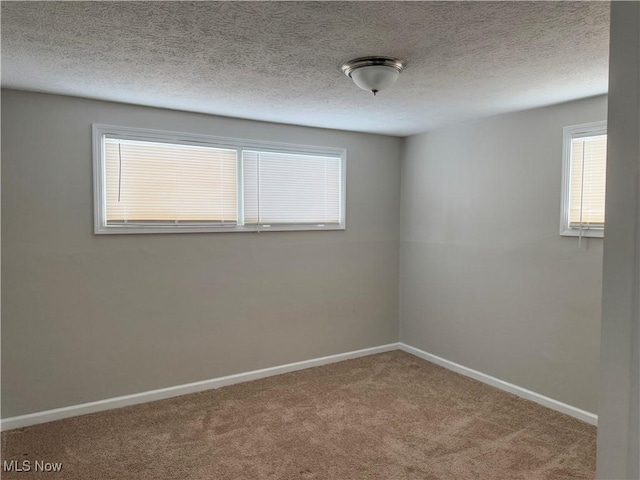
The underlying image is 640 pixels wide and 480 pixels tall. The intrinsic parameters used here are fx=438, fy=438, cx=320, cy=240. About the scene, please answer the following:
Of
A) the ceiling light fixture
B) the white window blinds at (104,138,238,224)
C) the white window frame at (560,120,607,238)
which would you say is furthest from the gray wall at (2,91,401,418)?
the white window frame at (560,120,607,238)

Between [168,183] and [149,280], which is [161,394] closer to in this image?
[149,280]

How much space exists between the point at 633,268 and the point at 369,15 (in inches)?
55.1

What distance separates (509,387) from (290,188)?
2.68 metres

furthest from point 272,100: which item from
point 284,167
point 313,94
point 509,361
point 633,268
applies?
point 509,361

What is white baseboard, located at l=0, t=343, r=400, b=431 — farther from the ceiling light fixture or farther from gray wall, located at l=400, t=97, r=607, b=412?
the ceiling light fixture

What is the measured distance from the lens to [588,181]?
10.6ft

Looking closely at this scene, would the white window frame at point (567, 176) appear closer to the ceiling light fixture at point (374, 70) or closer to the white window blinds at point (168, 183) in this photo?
the ceiling light fixture at point (374, 70)

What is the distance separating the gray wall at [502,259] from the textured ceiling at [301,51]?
501 millimetres

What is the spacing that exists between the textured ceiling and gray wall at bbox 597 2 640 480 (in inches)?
28.0

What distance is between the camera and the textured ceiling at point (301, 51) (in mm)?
1857

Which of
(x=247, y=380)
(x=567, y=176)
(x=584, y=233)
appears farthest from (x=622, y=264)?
(x=247, y=380)

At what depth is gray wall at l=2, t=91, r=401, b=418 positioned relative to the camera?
3121 millimetres

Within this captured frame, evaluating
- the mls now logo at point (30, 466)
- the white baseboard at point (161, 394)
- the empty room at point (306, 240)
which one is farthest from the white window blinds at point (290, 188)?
the mls now logo at point (30, 466)

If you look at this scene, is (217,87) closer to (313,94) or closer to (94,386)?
(313,94)
